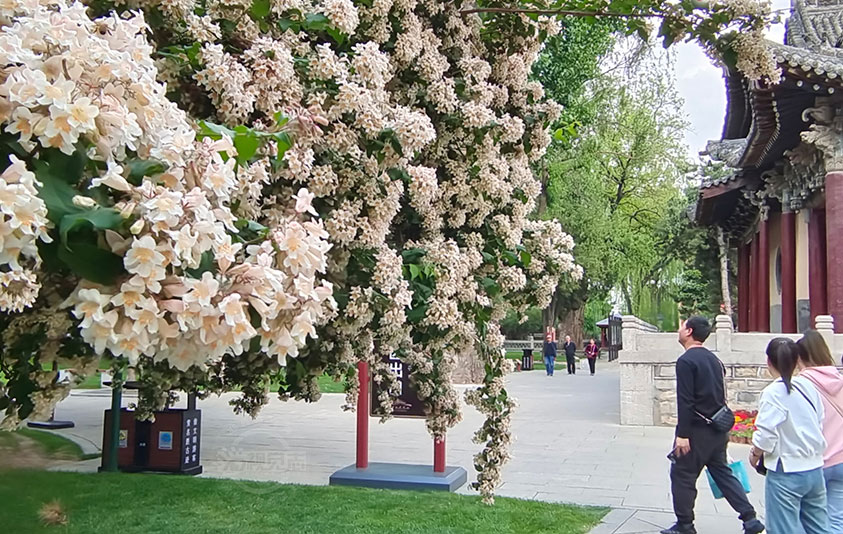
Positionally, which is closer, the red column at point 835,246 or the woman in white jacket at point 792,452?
the woman in white jacket at point 792,452

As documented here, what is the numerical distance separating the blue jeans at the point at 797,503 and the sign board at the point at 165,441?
6.44m

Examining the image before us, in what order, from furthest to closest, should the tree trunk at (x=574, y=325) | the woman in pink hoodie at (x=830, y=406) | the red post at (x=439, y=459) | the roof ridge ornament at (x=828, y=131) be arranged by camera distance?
the tree trunk at (x=574, y=325) < the roof ridge ornament at (x=828, y=131) < the red post at (x=439, y=459) < the woman in pink hoodie at (x=830, y=406)

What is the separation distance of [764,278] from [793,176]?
3698 millimetres

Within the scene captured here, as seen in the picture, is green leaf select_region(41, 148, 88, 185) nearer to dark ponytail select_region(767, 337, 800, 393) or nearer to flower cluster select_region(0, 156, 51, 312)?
flower cluster select_region(0, 156, 51, 312)

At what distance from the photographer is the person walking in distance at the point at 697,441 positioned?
6203mm

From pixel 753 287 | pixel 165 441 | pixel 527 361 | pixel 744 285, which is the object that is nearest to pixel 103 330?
pixel 165 441

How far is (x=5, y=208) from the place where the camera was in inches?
53.9

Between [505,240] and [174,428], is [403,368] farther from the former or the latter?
[505,240]

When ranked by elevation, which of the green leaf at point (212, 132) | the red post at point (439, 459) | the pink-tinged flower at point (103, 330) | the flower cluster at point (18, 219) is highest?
the green leaf at point (212, 132)

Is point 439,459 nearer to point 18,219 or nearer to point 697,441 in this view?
point 697,441

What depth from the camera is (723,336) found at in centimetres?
1296

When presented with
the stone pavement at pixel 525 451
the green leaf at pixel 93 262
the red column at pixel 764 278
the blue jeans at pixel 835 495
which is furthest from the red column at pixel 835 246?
the green leaf at pixel 93 262

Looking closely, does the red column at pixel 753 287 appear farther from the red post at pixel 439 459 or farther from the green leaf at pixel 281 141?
the green leaf at pixel 281 141

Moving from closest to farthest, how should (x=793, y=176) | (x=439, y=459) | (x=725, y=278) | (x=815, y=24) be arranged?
(x=439, y=459)
(x=793, y=176)
(x=815, y=24)
(x=725, y=278)
